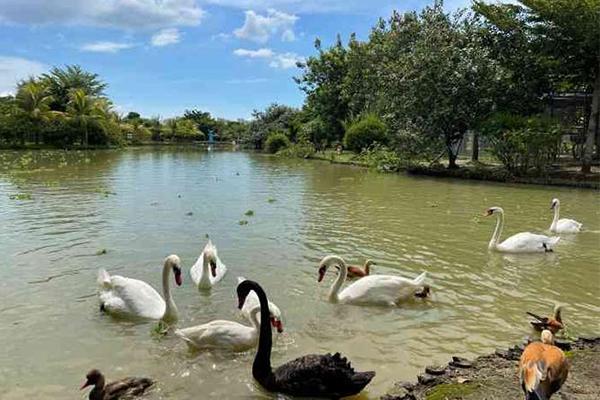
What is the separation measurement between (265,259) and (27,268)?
14.0ft

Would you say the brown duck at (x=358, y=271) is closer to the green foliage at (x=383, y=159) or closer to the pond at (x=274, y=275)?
the pond at (x=274, y=275)

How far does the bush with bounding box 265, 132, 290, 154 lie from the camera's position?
55669mm

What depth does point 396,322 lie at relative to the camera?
23.3ft

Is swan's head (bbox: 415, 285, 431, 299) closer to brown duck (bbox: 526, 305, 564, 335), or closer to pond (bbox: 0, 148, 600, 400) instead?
pond (bbox: 0, 148, 600, 400)

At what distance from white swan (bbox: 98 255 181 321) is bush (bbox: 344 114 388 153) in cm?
3197

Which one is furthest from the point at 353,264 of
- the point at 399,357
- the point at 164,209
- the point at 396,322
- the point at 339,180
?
the point at 339,180

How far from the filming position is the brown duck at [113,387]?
487cm

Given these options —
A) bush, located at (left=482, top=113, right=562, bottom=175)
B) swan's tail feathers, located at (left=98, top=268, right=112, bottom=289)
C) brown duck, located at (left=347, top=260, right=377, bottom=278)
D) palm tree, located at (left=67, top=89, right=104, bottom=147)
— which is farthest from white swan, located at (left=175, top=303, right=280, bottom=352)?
palm tree, located at (left=67, top=89, right=104, bottom=147)

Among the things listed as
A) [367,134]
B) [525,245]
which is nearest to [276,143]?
[367,134]

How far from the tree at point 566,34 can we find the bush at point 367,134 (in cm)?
1198

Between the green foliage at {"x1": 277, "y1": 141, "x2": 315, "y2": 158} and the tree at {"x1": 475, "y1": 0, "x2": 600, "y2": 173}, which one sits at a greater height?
the tree at {"x1": 475, "y1": 0, "x2": 600, "y2": 173}

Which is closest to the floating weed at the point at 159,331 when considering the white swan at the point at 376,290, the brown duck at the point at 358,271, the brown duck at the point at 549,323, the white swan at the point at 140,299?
the white swan at the point at 140,299

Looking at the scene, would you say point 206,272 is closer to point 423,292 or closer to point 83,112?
point 423,292

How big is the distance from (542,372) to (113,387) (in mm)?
Result: 3741
